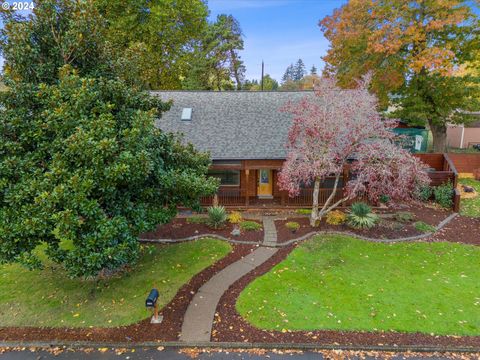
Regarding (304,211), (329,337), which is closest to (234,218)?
(304,211)

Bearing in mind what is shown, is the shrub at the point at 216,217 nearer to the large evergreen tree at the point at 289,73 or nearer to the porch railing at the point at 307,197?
the porch railing at the point at 307,197

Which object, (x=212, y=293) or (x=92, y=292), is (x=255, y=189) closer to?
(x=212, y=293)

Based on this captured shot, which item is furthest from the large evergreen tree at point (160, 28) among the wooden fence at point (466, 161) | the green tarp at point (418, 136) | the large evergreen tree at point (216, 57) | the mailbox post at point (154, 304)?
the wooden fence at point (466, 161)

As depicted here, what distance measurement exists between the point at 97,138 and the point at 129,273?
214 inches

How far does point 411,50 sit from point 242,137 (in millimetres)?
12467

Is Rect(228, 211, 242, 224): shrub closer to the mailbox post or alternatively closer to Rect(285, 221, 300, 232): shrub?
Rect(285, 221, 300, 232): shrub

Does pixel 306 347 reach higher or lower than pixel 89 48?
lower

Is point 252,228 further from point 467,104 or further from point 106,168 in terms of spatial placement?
point 467,104

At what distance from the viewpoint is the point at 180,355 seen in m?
7.06

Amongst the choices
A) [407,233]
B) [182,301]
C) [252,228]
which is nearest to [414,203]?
[407,233]

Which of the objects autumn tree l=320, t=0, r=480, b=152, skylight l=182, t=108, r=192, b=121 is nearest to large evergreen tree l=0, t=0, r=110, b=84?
skylight l=182, t=108, r=192, b=121

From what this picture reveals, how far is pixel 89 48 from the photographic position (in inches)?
334

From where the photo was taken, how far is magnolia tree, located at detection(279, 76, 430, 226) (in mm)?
11820

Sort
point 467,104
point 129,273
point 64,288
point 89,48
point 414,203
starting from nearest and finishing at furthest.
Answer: point 89,48, point 64,288, point 129,273, point 414,203, point 467,104
